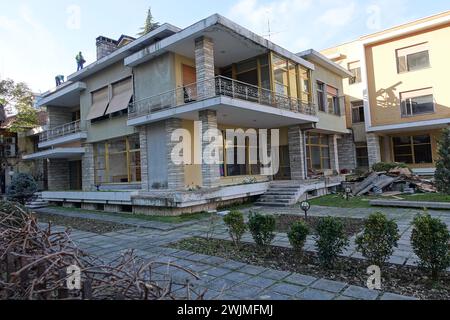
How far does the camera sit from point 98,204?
14.7 metres

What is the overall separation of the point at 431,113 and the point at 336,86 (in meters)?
5.97

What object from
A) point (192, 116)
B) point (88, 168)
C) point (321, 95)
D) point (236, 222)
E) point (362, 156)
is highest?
point (321, 95)

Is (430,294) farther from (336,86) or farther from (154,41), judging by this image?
(336,86)

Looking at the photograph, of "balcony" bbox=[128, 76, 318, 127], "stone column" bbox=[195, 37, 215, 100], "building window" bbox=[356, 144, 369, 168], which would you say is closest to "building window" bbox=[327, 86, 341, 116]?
"balcony" bbox=[128, 76, 318, 127]

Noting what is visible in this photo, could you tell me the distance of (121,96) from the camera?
15.6 meters

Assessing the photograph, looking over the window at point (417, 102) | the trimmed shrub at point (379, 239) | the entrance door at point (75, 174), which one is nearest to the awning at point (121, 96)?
the entrance door at point (75, 174)

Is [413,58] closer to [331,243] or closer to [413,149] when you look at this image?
[413,149]

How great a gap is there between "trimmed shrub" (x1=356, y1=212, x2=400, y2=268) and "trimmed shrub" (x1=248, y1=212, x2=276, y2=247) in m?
1.68

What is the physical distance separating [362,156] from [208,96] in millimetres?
16675

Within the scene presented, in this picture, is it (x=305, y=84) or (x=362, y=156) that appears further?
(x=362, y=156)

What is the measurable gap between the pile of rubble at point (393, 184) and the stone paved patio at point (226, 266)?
513 cm

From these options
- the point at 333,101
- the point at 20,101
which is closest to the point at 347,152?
the point at 333,101
